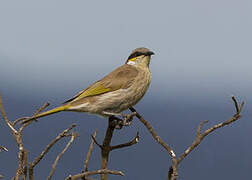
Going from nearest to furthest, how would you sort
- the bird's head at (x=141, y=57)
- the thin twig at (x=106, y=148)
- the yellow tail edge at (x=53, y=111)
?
1. the thin twig at (x=106, y=148)
2. the yellow tail edge at (x=53, y=111)
3. the bird's head at (x=141, y=57)

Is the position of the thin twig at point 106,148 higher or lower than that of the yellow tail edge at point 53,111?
lower

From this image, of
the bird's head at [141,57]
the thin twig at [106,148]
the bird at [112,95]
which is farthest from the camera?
the bird's head at [141,57]

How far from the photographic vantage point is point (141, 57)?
374 inches

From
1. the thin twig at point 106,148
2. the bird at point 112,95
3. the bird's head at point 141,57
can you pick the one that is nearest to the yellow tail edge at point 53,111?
the bird at point 112,95

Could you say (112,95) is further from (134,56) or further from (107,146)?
(107,146)

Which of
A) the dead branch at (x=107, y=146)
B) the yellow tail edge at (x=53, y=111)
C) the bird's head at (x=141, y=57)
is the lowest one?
the dead branch at (x=107, y=146)

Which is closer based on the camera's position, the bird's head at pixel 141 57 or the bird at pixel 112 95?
the bird at pixel 112 95

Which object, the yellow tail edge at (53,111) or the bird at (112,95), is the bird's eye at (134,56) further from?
the yellow tail edge at (53,111)

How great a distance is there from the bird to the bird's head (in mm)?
801

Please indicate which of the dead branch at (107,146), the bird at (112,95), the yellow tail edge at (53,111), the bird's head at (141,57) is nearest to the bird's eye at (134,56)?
the bird's head at (141,57)

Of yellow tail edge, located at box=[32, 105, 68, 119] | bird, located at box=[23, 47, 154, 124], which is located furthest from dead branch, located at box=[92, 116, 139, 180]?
bird, located at box=[23, 47, 154, 124]

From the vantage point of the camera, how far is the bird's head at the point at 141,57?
947 cm

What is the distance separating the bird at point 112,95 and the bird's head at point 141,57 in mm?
801

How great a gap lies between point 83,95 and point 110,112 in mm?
439
